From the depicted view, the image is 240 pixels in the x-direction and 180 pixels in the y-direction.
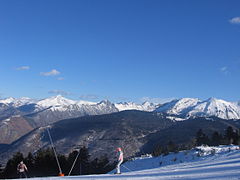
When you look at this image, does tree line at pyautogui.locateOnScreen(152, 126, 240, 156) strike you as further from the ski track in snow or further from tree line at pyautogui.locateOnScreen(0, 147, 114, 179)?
tree line at pyautogui.locateOnScreen(0, 147, 114, 179)

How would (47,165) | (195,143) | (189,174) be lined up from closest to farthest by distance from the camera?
(189,174) → (195,143) → (47,165)

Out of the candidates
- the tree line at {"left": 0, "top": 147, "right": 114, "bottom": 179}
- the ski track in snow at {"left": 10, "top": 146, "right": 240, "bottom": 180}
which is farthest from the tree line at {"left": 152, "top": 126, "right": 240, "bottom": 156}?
the tree line at {"left": 0, "top": 147, "right": 114, "bottom": 179}

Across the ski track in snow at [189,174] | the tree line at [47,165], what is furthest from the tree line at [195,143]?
the tree line at [47,165]

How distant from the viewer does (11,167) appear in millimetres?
51500

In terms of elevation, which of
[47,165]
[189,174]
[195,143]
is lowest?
[47,165]

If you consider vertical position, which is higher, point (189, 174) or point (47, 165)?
point (189, 174)

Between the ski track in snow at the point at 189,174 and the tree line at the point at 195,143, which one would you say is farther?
the tree line at the point at 195,143

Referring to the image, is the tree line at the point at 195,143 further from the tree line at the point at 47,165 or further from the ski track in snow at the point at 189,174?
the tree line at the point at 47,165

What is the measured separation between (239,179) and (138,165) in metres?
17.1

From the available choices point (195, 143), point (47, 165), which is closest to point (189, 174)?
point (195, 143)

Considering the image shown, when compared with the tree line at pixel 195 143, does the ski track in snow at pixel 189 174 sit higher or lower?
lower

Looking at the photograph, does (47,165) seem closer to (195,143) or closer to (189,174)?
(195,143)

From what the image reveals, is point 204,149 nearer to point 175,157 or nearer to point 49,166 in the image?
point 175,157

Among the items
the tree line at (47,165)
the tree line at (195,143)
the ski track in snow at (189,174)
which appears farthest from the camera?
the tree line at (47,165)
